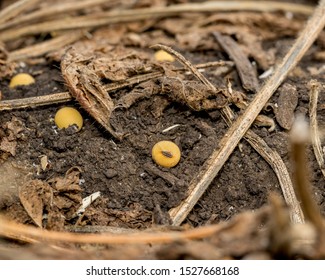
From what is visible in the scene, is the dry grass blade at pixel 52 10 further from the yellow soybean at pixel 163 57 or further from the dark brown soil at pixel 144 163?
the dark brown soil at pixel 144 163

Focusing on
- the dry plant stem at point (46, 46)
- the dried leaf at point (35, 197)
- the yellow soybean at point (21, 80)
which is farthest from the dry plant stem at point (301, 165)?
the dry plant stem at point (46, 46)

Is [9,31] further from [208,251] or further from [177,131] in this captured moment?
[208,251]

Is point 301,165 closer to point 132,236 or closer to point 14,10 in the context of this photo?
point 132,236

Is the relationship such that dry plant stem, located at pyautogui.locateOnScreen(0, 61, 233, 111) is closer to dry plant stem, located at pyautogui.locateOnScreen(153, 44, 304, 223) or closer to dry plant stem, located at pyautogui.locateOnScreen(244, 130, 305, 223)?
dry plant stem, located at pyautogui.locateOnScreen(153, 44, 304, 223)

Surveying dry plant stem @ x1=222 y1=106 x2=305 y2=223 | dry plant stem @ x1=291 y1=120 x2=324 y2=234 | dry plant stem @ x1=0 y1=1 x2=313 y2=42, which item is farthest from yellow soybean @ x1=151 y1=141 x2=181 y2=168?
dry plant stem @ x1=0 y1=1 x2=313 y2=42

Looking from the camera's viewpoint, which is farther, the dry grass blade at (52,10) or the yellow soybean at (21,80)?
the dry grass blade at (52,10)
